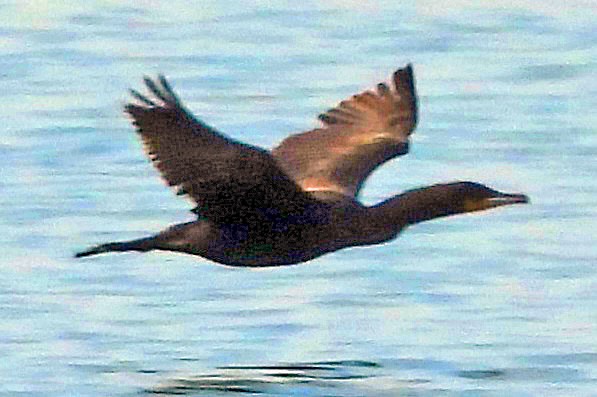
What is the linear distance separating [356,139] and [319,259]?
0.60 metres

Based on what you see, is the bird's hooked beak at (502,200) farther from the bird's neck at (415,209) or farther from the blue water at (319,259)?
the blue water at (319,259)

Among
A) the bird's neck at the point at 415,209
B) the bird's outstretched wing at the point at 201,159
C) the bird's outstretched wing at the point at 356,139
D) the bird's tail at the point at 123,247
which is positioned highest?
the bird's outstretched wing at the point at 356,139

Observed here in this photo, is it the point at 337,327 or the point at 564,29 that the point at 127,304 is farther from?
the point at 564,29

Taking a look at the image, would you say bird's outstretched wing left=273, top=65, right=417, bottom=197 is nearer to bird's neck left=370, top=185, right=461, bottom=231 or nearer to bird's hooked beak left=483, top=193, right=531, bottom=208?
bird's neck left=370, top=185, right=461, bottom=231

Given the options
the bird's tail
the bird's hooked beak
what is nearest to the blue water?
the bird's tail

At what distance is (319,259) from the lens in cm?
1197

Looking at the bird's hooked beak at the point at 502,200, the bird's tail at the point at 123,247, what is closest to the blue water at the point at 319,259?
the bird's tail at the point at 123,247

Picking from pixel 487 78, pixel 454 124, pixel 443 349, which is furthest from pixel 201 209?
pixel 487 78

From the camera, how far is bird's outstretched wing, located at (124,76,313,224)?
31.6 feet

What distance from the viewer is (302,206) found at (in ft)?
34.1

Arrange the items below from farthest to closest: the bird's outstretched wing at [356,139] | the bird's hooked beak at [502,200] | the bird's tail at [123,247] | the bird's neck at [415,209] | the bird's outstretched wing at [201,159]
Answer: the bird's outstretched wing at [356,139]
the bird's neck at [415,209]
the bird's hooked beak at [502,200]
the bird's tail at [123,247]
the bird's outstretched wing at [201,159]

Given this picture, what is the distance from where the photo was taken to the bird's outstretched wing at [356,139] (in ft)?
37.2

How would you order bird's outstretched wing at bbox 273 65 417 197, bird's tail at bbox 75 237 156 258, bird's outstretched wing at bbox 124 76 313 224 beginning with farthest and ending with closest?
bird's outstretched wing at bbox 273 65 417 197
bird's tail at bbox 75 237 156 258
bird's outstretched wing at bbox 124 76 313 224

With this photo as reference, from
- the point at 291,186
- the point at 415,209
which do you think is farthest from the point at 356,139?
the point at 291,186
